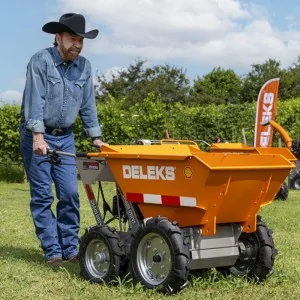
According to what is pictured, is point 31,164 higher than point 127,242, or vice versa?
point 31,164

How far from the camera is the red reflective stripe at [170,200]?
5.01 m

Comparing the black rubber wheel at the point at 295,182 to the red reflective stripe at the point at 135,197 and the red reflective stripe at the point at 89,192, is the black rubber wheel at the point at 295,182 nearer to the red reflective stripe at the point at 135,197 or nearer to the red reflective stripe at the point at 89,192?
the red reflective stripe at the point at 89,192

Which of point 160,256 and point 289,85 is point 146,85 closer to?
point 289,85

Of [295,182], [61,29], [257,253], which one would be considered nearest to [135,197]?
[257,253]

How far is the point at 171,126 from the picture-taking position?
22.4 m

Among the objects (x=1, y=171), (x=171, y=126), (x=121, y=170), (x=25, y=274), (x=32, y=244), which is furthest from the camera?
(x=171, y=126)

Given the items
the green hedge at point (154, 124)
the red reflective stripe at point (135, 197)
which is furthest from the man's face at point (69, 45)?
the green hedge at point (154, 124)

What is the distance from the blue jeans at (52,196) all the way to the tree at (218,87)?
59978 mm

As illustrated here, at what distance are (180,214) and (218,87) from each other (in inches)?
2855

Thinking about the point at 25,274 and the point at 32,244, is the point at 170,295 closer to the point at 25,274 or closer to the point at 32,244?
the point at 25,274

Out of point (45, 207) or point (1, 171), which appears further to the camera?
point (1, 171)

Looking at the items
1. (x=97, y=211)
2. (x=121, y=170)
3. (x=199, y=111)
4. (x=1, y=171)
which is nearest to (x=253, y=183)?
(x=121, y=170)

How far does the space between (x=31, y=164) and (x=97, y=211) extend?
0.82m

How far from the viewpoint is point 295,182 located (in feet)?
59.6
